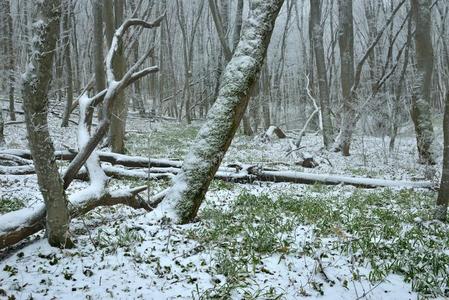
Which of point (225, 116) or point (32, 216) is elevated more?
point (225, 116)

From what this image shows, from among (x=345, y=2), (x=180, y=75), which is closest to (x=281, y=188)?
(x=345, y=2)

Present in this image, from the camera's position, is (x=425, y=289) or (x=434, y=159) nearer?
(x=425, y=289)

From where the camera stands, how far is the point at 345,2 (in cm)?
1547

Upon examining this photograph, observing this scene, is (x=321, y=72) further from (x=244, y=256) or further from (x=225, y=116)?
(x=244, y=256)

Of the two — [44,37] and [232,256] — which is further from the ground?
[44,37]

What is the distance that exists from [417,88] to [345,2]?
5.80 meters

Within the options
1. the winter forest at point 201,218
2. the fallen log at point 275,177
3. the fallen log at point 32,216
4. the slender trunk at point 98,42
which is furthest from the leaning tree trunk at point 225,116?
the slender trunk at point 98,42

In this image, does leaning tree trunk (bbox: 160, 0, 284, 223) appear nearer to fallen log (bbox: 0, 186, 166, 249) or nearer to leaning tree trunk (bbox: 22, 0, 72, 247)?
fallen log (bbox: 0, 186, 166, 249)

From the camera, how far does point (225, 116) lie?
5.11 meters

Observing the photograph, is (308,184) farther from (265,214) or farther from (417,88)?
(417,88)

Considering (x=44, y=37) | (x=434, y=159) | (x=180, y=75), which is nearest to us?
(x=44, y=37)

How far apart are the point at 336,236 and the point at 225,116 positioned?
6.97ft

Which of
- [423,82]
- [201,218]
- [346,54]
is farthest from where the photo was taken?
[346,54]

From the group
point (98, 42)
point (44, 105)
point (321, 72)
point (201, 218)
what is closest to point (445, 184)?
point (201, 218)
